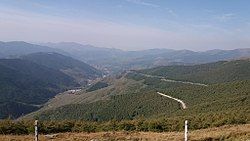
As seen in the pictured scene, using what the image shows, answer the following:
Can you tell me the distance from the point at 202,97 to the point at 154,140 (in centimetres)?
12480

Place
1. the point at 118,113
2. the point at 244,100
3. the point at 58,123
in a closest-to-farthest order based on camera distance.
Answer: the point at 58,123 < the point at 244,100 < the point at 118,113

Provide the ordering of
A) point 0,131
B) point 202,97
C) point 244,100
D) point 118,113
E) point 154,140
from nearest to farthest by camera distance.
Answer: point 154,140 → point 0,131 → point 244,100 → point 202,97 → point 118,113

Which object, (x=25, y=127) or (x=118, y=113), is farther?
(x=118, y=113)

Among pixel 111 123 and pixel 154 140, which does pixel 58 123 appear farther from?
pixel 154 140

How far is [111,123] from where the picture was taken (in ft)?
121

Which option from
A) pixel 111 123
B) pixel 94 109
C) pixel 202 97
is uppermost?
pixel 111 123

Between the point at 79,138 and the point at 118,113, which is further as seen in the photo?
the point at 118,113

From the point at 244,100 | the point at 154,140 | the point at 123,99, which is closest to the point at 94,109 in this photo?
the point at 123,99

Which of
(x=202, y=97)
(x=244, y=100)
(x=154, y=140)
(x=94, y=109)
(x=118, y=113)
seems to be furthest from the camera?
(x=94, y=109)

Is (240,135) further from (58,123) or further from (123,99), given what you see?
(123,99)

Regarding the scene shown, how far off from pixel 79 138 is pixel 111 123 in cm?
1039

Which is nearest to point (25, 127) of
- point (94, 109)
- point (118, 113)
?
point (118, 113)

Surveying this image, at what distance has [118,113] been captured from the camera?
163 metres

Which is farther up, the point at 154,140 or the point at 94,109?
the point at 154,140
